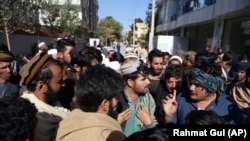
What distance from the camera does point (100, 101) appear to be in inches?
72.9

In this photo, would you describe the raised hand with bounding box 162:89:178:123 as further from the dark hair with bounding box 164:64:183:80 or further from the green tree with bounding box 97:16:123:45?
the green tree with bounding box 97:16:123:45

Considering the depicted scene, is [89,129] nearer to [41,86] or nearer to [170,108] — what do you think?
[41,86]

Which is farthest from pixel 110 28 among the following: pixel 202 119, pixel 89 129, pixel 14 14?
pixel 89 129

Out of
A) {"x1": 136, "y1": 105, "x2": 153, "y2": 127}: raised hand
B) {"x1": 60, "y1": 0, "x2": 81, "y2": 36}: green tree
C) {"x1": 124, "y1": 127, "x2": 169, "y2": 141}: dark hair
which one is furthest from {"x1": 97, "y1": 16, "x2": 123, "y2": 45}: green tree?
{"x1": 124, "y1": 127, "x2": 169, "y2": 141}: dark hair

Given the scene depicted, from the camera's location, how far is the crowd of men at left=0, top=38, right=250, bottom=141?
61.1 inches

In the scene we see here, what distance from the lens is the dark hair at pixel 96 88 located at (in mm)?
1840

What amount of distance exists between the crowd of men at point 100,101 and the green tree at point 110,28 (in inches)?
2380

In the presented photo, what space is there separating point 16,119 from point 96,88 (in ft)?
1.81

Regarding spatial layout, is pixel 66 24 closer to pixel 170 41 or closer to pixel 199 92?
pixel 170 41

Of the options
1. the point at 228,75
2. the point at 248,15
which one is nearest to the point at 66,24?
the point at 248,15

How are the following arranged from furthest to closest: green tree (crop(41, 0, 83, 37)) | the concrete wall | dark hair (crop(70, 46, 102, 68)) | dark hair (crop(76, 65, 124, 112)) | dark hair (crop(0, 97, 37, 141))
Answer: green tree (crop(41, 0, 83, 37)) < the concrete wall < dark hair (crop(70, 46, 102, 68)) < dark hair (crop(76, 65, 124, 112)) < dark hair (crop(0, 97, 37, 141))


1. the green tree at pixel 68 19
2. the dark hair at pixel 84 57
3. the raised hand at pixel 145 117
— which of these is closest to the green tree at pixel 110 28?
the green tree at pixel 68 19

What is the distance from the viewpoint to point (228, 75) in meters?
6.19

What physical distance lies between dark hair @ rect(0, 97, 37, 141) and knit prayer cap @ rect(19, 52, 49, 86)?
2.28 ft
